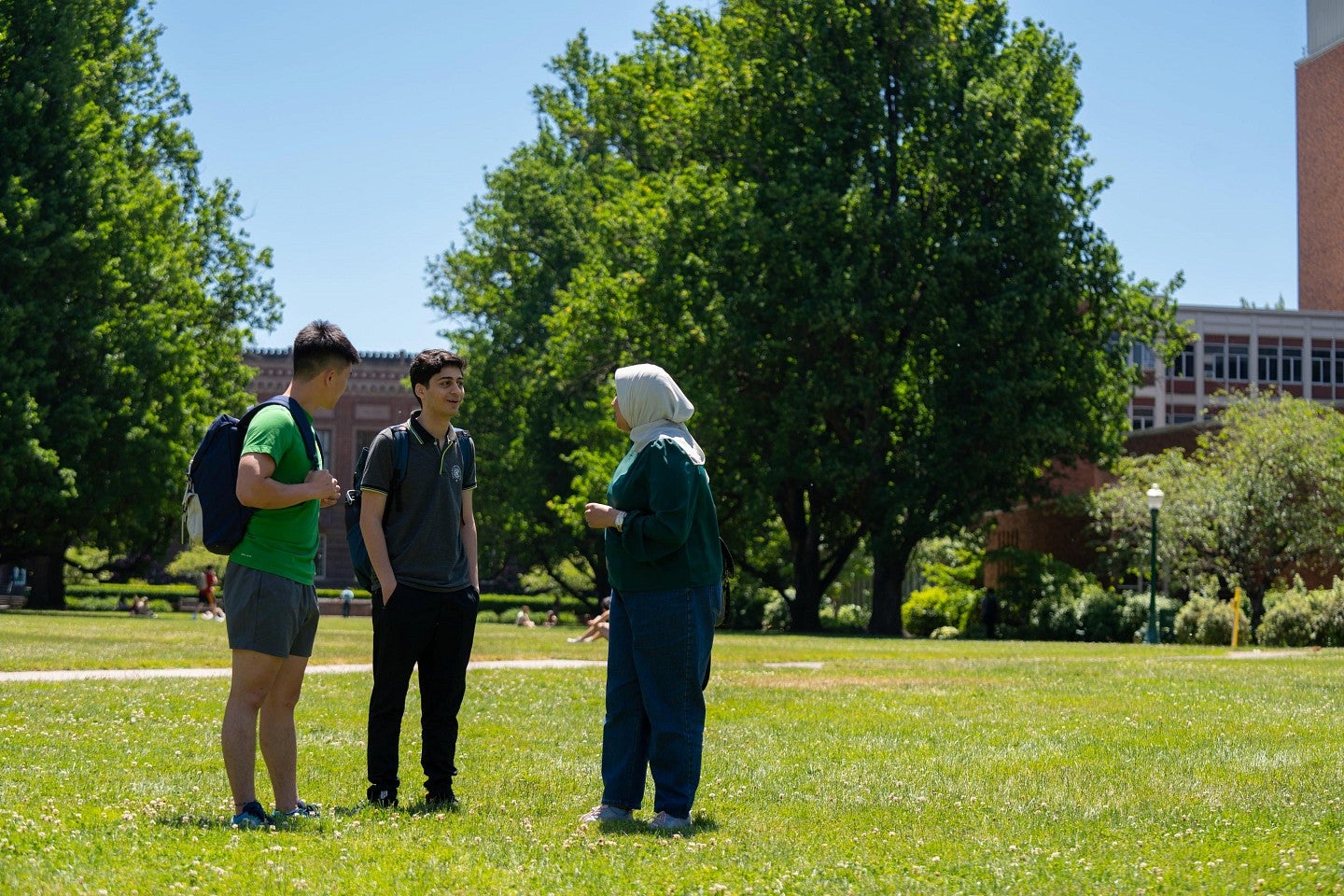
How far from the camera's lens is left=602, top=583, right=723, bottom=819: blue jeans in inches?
266

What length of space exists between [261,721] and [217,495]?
973 millimetres

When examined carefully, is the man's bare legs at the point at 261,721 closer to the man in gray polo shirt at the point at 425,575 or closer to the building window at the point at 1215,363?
the man in gray polo shirt at the point at 425,575

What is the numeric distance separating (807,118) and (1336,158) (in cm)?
4195

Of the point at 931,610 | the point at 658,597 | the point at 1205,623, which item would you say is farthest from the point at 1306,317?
the point at 658,597

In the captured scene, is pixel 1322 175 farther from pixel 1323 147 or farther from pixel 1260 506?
pixel 1260 506

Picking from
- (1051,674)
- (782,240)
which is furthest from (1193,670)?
(782,240)

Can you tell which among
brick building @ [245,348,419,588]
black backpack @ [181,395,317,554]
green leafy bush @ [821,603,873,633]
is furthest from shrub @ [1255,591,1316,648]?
brick building @ [245,348,419,588]

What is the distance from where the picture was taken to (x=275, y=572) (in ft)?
20.7

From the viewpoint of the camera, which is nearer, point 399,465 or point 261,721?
point 261,721

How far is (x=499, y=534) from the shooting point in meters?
51.8

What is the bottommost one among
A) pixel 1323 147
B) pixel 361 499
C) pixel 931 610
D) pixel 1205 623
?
pixel 931 610

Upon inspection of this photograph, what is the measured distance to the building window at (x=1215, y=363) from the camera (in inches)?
3051

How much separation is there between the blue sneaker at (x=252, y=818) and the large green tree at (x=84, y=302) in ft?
96.8

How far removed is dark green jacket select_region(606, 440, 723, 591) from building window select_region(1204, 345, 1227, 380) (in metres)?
75.5
